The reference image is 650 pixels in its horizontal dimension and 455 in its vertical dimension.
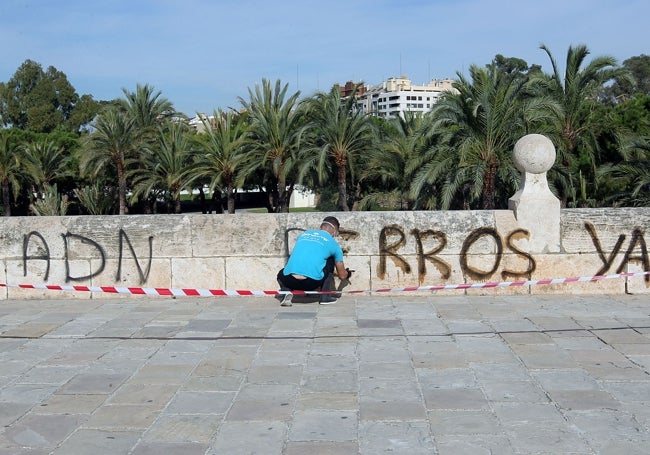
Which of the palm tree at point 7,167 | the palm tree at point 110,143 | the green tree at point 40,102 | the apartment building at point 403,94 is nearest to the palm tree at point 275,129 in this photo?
the palm tree at point 110,143

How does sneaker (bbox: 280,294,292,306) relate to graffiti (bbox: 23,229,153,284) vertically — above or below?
below

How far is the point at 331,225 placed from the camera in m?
8.21

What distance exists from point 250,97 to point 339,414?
65.8ft

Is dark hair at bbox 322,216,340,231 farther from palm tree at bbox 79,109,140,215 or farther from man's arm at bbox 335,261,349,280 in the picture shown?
palm tree at bbox 79,109,140,215

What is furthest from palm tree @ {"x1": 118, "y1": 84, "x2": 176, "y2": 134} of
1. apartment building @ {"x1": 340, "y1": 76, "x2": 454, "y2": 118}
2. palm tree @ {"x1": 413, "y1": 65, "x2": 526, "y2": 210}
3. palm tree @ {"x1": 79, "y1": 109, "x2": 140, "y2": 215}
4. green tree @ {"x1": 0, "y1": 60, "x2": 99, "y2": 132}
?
apartment building @ {"x1": 340, "y1": 76, "x2": 454, "y2": 118}

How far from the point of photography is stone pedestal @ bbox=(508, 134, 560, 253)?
850 cm

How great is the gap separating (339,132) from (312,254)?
1476 centimetres

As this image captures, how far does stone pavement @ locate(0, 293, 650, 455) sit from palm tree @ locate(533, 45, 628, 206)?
36.0 feet

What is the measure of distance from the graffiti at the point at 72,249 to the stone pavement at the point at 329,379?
74 centimetres

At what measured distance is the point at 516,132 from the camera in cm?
1691

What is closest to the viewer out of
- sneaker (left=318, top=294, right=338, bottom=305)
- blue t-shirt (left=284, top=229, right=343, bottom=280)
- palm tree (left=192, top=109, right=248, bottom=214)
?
→ blue t-shirt (left=284, top=229, right=343, bottom=280)

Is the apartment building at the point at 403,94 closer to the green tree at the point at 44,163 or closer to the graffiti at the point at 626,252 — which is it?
the green tree at the point at 44,163

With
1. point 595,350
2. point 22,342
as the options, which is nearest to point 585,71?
point 595,350

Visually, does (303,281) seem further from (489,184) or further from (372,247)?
(489,184)
